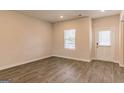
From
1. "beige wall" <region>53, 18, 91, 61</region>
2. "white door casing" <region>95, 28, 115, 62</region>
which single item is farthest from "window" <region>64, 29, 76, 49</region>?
"white door casing" <region>95, 28, 115, 62</region>

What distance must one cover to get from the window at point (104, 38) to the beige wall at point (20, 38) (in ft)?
11.7

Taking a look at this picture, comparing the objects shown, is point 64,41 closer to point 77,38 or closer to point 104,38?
point 77,38

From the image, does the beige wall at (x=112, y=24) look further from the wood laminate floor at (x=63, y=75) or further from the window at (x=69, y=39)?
the window at (x=69, y=39)

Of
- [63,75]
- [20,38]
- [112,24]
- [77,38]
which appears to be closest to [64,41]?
[77,38]

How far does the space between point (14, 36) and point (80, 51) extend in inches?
142

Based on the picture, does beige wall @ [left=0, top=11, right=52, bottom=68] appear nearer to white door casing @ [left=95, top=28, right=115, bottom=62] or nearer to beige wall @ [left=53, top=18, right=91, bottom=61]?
beige wall @ [left=53, top=18, right=91, bottom=61]

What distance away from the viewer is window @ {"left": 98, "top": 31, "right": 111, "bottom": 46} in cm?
503

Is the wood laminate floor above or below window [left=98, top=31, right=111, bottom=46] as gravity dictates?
below

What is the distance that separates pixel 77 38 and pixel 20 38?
319 centimetres

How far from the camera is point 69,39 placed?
600 centimetres

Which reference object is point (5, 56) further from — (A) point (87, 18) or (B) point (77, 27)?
(A) point (87, 18)

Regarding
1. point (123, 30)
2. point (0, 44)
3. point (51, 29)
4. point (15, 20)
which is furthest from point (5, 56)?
point (123, 30)

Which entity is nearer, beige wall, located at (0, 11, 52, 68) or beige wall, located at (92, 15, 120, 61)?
beige wall, located at (0, 11, 52, 68)

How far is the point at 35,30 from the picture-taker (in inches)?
210
